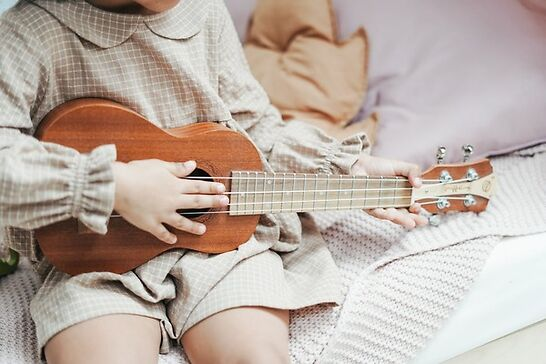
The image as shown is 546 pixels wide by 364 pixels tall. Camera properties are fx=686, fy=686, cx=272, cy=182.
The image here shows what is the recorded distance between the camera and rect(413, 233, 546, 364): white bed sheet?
1.04 metres

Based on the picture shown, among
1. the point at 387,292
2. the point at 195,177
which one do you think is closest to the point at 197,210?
the point at 195,177

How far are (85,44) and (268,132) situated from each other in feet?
1.09

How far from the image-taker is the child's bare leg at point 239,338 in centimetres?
88

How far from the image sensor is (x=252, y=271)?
97 centimetres

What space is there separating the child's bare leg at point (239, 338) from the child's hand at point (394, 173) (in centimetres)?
26

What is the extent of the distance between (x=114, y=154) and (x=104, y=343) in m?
0.23

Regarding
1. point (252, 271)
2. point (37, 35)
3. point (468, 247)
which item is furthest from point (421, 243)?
point (37, 35)

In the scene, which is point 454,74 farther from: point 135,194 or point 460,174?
point 135,194

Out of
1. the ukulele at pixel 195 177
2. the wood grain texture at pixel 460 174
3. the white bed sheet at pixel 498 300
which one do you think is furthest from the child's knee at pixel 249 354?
the wood grain texture at pixel 460 174

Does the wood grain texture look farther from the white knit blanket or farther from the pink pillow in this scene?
the pink pillow

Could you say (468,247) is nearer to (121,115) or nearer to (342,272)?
(342,272)

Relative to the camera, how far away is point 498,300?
107cm

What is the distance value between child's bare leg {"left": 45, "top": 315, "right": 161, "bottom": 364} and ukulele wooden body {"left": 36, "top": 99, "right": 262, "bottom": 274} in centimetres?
8

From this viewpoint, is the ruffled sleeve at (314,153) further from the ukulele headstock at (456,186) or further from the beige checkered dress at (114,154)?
the ukulele headstock at (456,186)
